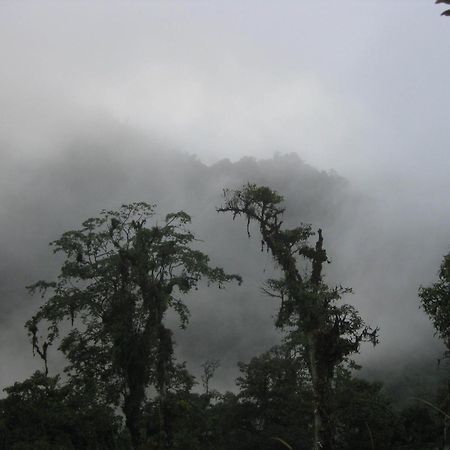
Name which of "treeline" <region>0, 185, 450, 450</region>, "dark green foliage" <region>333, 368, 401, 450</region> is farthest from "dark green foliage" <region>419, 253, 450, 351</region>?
"dark green foliage" <region>333, 368, 401, 450</region>

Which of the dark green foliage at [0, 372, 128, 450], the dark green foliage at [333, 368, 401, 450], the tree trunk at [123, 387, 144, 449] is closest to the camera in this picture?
the dark green foliage at [0, 372, 128, 450]

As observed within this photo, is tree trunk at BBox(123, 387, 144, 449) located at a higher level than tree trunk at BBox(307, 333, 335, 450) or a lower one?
higher

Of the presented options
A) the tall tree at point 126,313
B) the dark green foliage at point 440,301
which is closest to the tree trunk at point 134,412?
the tall tree at point 126,313

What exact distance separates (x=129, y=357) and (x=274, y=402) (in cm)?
1658

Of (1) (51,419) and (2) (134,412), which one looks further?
(2) (134,412)

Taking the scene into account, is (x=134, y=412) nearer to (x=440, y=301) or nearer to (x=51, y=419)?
(x=51, y=419)

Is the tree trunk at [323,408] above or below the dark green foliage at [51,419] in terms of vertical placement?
below

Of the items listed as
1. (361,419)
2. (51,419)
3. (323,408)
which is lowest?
(361,419)

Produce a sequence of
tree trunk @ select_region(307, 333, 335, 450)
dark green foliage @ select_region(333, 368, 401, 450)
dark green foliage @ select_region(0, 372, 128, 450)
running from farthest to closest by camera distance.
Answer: dark green foliage @ select_region(333, 368, 401, 450) → dark green foliage @ select_region(0, 372, 128, 450) → tree trunk @ select_region(307, 333, 335, 450)

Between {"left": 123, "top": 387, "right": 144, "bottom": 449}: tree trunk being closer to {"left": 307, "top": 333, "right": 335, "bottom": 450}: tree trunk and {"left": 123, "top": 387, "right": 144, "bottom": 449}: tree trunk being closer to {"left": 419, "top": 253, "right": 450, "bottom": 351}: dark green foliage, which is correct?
{"left": 307, "top": 333, "right": 335, "bottom": 450}: tree trunk

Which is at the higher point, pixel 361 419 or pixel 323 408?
pixel 323 408

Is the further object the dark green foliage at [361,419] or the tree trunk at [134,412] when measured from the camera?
the dark green foliage at [361,419]

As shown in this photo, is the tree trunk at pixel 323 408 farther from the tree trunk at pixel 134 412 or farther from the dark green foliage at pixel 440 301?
the tree trunk at pixel 134 412

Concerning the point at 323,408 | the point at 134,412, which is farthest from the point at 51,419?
the point at 323,408
